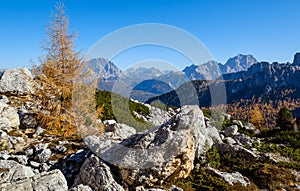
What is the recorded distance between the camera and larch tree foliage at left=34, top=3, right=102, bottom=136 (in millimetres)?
19594

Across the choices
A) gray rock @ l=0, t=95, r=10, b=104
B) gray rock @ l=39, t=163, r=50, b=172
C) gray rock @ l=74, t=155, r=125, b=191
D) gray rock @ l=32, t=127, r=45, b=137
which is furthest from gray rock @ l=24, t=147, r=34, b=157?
gray rock @ l=0, t=95, r=10, b=104

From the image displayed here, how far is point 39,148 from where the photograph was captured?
1516 cm

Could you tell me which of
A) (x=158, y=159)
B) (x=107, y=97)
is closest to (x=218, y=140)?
(x=158, y=159)

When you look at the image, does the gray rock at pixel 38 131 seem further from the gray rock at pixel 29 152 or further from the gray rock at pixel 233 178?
the gray rock at pixel 233 178

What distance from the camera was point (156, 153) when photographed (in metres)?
11.7

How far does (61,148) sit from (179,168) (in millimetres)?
7218

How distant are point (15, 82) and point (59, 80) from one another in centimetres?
1092

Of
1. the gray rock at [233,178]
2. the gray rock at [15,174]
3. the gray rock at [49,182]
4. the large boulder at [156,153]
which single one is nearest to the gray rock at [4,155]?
the gray rock at [15,174]

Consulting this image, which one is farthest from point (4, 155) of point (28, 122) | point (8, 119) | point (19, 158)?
point (28, 122)

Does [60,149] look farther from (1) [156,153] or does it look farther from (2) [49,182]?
(1) [156,153]

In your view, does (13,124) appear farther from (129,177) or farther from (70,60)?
(129,177)

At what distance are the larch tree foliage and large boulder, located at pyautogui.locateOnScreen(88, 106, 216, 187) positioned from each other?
24.9 feet

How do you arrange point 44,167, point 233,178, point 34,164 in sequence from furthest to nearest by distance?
1. point 233,178
2. point 34,164
3. point 44,167

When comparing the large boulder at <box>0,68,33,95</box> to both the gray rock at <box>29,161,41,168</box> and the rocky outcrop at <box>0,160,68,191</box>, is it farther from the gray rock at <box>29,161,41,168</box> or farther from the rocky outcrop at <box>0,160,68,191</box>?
the rocky outcrop at <box>0,160,68,191</box>
